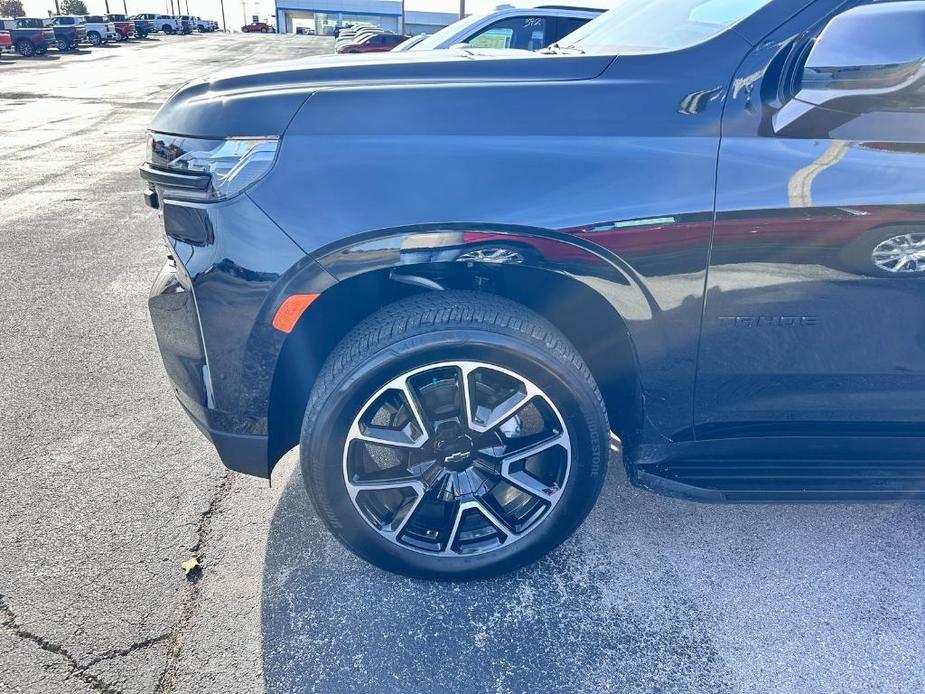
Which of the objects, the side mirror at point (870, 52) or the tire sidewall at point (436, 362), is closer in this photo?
the side mirror at point (870, 52)

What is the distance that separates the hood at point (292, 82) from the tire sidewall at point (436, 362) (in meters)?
0.73

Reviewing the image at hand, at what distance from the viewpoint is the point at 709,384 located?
1.98 m

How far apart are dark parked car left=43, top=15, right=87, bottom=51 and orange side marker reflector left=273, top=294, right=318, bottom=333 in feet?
123

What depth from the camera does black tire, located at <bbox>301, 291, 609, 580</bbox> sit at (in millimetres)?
1833

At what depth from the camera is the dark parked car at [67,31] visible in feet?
103

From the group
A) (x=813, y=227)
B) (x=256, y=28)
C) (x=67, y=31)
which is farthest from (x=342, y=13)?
(x=813, y=227)

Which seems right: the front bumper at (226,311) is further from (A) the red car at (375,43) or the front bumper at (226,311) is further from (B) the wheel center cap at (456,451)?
(A) the red car at (375,43)

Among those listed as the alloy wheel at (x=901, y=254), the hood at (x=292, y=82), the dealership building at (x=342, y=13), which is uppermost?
the dealership building at (x=342, y=13)

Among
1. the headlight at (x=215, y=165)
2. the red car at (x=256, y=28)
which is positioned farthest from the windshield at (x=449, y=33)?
the red car at (x=256, y=28)

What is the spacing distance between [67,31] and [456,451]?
39.1 meters

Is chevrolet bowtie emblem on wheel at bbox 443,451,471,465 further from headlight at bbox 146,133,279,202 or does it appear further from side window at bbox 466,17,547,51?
side window at bbox 466,17,547,51

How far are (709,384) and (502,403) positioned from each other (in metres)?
0.64

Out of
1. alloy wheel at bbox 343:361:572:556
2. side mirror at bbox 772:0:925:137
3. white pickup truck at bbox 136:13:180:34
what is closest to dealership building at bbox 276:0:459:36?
white pickup truck at bbox 136:13:180:34

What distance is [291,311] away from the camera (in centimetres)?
183
